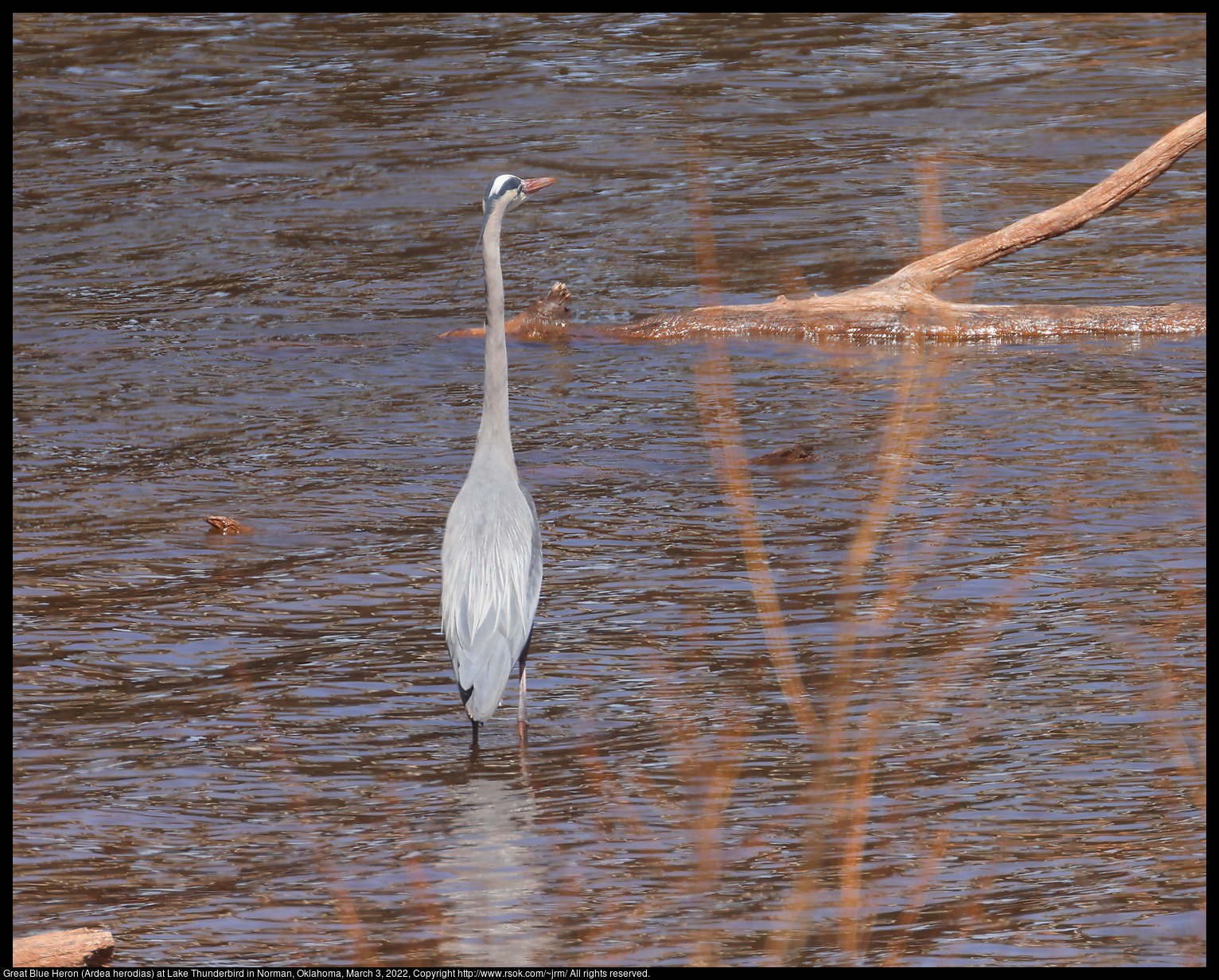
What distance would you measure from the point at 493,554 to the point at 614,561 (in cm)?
156

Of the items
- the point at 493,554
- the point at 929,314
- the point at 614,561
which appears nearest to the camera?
the point at 493,554

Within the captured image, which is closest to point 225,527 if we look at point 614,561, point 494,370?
point 614,561

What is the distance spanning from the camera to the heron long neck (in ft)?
21.3

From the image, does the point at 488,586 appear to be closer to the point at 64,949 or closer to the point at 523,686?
the point at 523,686

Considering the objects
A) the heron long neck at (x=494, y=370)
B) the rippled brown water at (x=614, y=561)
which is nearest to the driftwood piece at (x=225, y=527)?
the rippled brown water at (x=614, y=561)

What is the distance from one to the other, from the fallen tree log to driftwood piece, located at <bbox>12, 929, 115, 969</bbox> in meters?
7.84

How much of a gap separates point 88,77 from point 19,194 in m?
4.07

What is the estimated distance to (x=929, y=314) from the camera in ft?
37.2

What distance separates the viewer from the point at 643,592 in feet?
23.8

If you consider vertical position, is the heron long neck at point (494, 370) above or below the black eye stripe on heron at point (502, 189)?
below

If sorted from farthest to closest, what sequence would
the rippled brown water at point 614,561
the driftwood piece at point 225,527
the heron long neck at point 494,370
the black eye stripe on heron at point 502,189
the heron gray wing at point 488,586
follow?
1. the driftwood piece at point 225,527
2. the black eye stripe on heron at point 502,189
3. the heron long neck at point 494,370
4. the heron gray wing at point 488,586
5. the rippled brown water at point 614,561

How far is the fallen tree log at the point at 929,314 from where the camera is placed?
1102 centimetres

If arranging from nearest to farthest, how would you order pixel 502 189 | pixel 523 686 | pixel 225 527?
1. pixel 523 686
2. pixel 502 189
3. pixel 225 527

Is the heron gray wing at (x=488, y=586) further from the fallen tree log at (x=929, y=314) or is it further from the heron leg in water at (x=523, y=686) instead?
the fallen tree log at (x=929, y=314)
